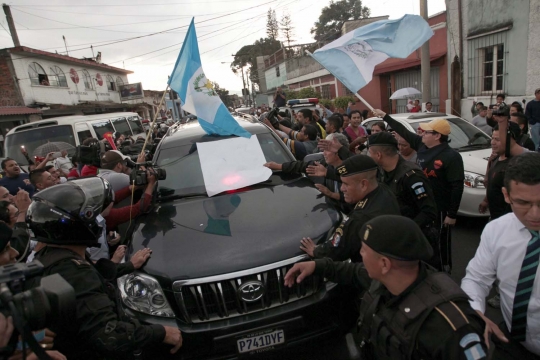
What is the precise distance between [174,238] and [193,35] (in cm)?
247

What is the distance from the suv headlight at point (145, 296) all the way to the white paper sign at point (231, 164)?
107cm

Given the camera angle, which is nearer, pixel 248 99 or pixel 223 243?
pixel 223 243

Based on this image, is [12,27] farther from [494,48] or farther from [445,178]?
A: [445,178]

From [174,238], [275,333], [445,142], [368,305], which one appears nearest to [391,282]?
[368,305]

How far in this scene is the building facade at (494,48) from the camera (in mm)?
9617

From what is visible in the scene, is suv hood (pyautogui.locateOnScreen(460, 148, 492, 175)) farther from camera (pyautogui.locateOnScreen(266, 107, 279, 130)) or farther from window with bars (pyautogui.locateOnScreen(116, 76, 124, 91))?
window with bars (pyautogui.locateOnScreen(116, 76, 124, 91))

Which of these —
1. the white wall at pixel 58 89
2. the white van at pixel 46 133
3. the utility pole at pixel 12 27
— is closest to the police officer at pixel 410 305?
the white van at pixel 46 133

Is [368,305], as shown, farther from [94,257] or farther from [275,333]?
[94,257]

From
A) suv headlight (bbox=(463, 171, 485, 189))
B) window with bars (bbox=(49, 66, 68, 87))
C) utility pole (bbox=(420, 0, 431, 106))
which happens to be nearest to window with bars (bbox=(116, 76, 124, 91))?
window with bars (bbox=(49, 66, 68, 87))

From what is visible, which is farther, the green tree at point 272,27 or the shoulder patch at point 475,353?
the green tree at point 272,27

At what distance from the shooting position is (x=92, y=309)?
1.49m

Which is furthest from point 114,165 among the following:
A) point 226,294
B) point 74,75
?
point 74,75

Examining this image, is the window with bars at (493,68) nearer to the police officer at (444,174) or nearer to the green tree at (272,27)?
the police officer at (444,174)

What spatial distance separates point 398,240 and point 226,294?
1.31 meters
